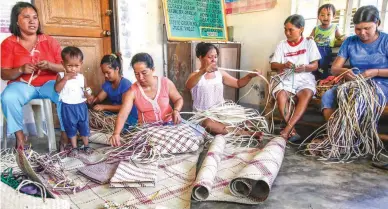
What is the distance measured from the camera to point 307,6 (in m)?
3.56

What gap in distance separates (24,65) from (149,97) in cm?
99

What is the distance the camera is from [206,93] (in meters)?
2.70

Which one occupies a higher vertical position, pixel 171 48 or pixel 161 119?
pixel 171 48

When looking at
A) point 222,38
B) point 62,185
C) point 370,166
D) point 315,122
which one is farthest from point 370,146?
point 222,38

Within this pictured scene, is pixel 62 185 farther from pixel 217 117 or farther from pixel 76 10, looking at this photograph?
pixel 76 10

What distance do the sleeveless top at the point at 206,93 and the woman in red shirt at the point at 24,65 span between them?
3.97 ft

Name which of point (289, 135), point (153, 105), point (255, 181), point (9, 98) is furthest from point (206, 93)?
point (9, 98)

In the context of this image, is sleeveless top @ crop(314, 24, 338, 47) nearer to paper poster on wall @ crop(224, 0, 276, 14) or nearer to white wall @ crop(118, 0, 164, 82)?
paper poster on wall @ crop(224, 0, 276, 14)

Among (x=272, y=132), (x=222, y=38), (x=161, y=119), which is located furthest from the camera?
(x=222, y=38)

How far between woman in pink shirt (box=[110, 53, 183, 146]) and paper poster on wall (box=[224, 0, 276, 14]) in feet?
6.86

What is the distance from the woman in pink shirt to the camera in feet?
7.19

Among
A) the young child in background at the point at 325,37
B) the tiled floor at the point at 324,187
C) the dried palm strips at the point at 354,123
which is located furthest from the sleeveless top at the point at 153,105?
the young child in background at the point at 325,37

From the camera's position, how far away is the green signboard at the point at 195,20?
3795 mm

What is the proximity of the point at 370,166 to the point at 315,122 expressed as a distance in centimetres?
95
